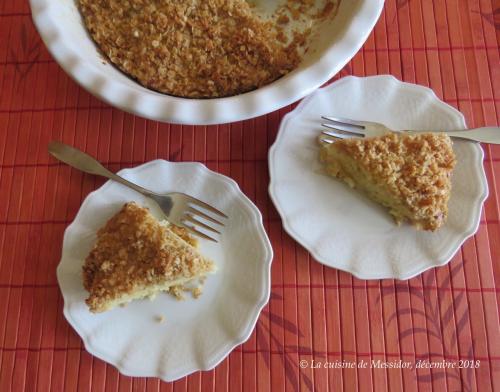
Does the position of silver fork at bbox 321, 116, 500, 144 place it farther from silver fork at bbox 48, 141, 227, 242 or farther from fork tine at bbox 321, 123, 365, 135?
silver fork at bbox 48, 141, 227, 242

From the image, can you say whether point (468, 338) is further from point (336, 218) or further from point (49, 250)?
point (49, 250)

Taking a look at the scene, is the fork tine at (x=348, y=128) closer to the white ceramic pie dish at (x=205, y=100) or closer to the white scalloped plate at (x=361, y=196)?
the white scalloped plate at (x=361, y=196)

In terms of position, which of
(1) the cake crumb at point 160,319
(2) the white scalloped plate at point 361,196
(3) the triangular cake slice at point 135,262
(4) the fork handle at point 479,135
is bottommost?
(1) the cake crumb at point 160,319

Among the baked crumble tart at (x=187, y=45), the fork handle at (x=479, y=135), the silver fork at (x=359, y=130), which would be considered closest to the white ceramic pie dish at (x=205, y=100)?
the baked crumble tart at (x=187, y=45)

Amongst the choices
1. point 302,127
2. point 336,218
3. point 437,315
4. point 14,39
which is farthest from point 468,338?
point 14,39

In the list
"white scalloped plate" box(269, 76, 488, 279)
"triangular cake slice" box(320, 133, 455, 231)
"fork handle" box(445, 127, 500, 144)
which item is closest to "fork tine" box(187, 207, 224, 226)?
"white scalloped plate" box(269, 76, 488, 279)

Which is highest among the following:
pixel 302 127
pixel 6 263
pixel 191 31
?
pixel 191 31
